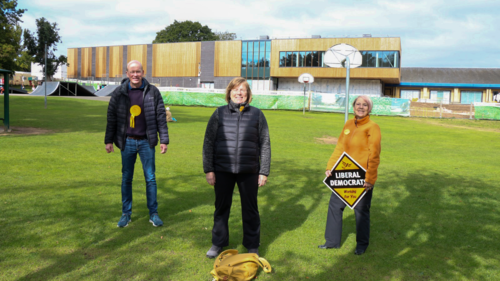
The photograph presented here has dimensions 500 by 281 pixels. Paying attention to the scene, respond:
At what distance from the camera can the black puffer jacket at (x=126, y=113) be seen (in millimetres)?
4824

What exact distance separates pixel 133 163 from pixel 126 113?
633 millimetres

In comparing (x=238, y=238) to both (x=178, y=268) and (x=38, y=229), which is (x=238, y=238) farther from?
(x=38, y=229)

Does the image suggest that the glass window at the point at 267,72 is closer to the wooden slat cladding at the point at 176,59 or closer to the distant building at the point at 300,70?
the distant building at the point at 300,70

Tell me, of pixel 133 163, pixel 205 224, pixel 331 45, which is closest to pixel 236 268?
pixel 205 224

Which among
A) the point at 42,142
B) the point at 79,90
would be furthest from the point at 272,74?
the point at 42,142

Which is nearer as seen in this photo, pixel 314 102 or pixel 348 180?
pixel 348 180

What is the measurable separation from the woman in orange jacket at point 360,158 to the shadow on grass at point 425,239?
181 mm

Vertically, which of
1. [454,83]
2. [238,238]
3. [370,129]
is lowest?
[238,238]

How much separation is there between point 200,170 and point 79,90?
44.3 metres

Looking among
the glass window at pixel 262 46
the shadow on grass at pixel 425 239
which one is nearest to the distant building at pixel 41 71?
the glass window at pixel 262 46

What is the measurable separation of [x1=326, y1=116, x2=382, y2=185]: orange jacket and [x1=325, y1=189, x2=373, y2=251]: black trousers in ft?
0.99

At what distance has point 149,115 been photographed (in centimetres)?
484

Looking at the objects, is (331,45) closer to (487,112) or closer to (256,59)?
(256,59)

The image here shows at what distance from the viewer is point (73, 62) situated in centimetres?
8006
